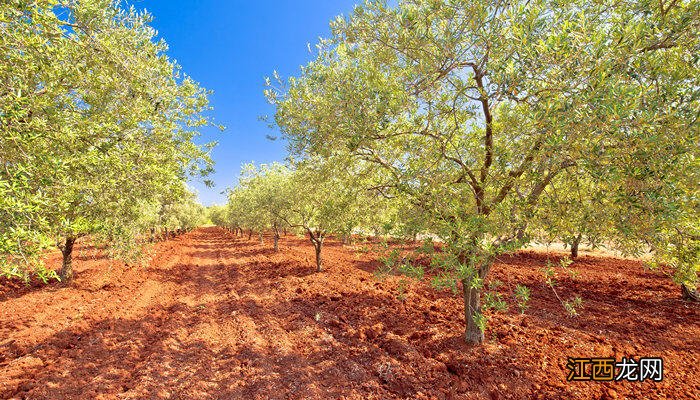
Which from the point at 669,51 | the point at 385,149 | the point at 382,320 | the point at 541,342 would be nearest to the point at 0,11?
the point at 385,149

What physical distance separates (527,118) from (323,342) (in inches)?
366

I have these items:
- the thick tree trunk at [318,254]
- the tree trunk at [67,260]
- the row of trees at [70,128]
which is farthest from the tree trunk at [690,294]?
the tree trunk at [67,260]

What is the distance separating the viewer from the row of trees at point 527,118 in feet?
15.2

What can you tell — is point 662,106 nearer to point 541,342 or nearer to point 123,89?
point 541,342

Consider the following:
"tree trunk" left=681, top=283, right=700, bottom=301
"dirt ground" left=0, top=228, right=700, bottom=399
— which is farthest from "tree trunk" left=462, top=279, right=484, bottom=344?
"tree trunk" left=681, top=283, right=700, bottom=301

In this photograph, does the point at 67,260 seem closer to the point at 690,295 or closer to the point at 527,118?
the point at 527,118

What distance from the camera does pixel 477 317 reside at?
746 cm

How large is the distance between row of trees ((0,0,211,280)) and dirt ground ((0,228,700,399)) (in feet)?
13.0

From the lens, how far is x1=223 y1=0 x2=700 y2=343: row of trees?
4.62 metres

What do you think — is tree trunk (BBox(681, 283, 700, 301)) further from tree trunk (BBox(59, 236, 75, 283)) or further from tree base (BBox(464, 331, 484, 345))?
tree trunk (BBox(59, 236, 75, 283))

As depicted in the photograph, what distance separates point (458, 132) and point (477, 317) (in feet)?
16.7

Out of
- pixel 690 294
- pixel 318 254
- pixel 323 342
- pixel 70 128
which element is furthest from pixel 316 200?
pixel 690 294

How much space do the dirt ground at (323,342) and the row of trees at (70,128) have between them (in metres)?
3.95

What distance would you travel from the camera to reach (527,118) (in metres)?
5.79
